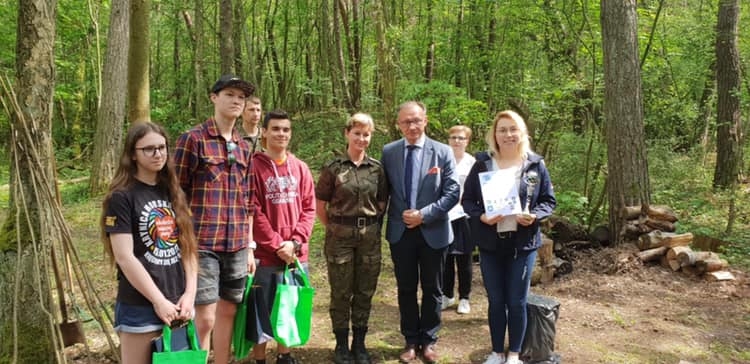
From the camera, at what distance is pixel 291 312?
3.44 meters

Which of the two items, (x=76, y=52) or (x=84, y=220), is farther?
(x=76, y=52)

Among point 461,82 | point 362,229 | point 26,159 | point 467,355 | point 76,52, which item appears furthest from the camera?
point 76,52

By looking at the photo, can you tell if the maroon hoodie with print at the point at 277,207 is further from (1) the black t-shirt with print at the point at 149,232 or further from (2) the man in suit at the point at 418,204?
(1) the black t-shirt with print at the point at 149,232

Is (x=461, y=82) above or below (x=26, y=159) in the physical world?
above

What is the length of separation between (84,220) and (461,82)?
918 cm

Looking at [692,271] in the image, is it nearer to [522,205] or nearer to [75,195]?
[522,205]

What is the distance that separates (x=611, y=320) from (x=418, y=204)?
8.65 feet

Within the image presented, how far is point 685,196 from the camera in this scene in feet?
29.9

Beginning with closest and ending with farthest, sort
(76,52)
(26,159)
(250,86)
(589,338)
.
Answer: (26,159)
(250,86)
(589,338)
(76,52)

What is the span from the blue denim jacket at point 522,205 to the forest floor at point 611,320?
1174 millimetres

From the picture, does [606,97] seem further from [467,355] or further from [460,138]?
[467,355]

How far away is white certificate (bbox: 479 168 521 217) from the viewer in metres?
3.56

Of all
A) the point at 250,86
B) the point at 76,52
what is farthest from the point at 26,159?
the point at 76,52

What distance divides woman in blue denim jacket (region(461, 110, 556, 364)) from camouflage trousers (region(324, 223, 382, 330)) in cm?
84
